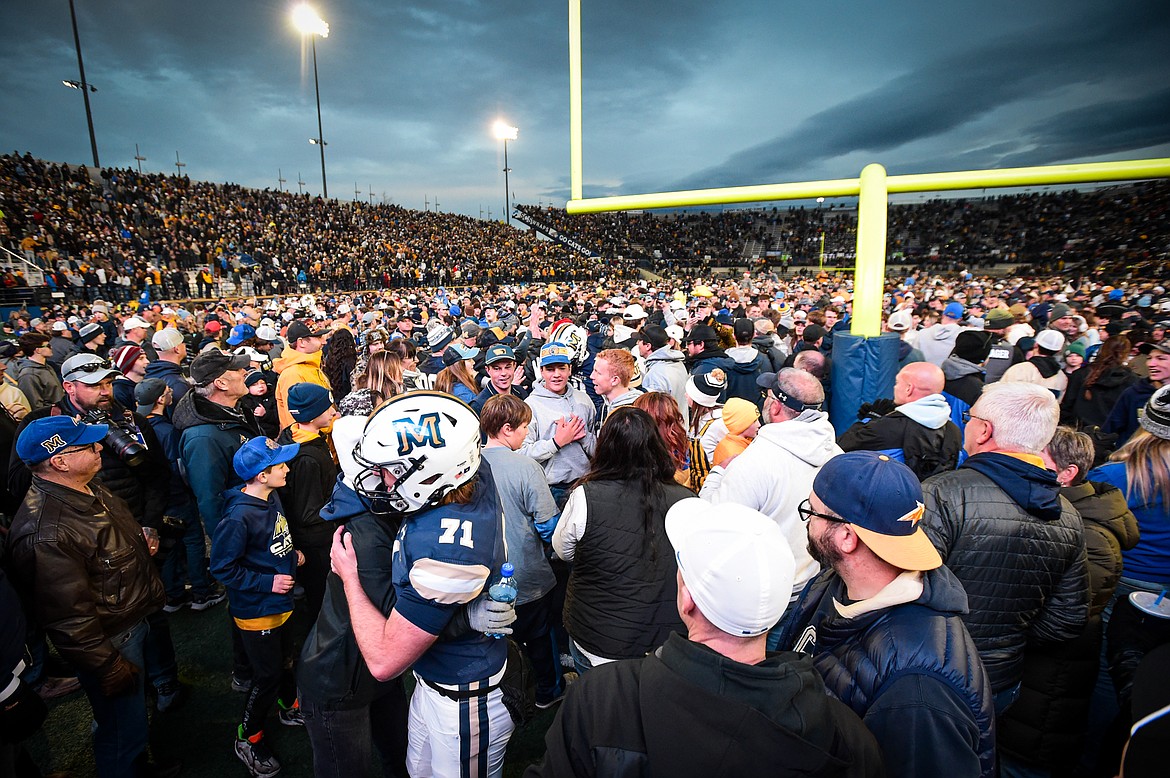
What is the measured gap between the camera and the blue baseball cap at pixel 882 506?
1.56 m

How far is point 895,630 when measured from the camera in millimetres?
1478

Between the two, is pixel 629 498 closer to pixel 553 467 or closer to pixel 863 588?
pixel 863 588

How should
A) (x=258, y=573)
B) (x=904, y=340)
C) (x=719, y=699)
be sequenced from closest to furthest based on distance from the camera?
(x=719, y=699) → (x=258, y=573) → (x=904, y=340)

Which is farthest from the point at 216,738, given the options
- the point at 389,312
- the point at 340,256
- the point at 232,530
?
the point at 340,256

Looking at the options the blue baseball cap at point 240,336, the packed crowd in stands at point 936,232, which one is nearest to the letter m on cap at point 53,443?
the blue baseball cap at point 240,336

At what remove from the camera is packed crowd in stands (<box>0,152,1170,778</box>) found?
4.07 ft

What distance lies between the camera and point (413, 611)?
1.62 metres

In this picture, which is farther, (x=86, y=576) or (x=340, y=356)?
(x=340, y=356)

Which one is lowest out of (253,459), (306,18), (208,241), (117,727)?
(117,727)

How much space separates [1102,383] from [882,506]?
6.11 m

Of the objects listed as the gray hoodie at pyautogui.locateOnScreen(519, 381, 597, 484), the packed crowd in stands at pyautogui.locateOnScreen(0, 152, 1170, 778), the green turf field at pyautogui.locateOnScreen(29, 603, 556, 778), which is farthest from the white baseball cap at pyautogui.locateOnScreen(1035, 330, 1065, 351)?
the green turf field at pyautogui.locateOnScreen(29, 603, 556, 778)

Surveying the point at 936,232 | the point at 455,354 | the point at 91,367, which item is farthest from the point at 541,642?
the point at 936,232

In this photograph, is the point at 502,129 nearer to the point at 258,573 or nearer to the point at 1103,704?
the point at 258,573

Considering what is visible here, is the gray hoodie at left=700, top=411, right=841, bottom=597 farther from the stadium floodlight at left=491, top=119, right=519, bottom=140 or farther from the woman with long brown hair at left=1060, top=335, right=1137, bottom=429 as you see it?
the stadium floodlight at left=491, top=119, right=519, bottom=140
